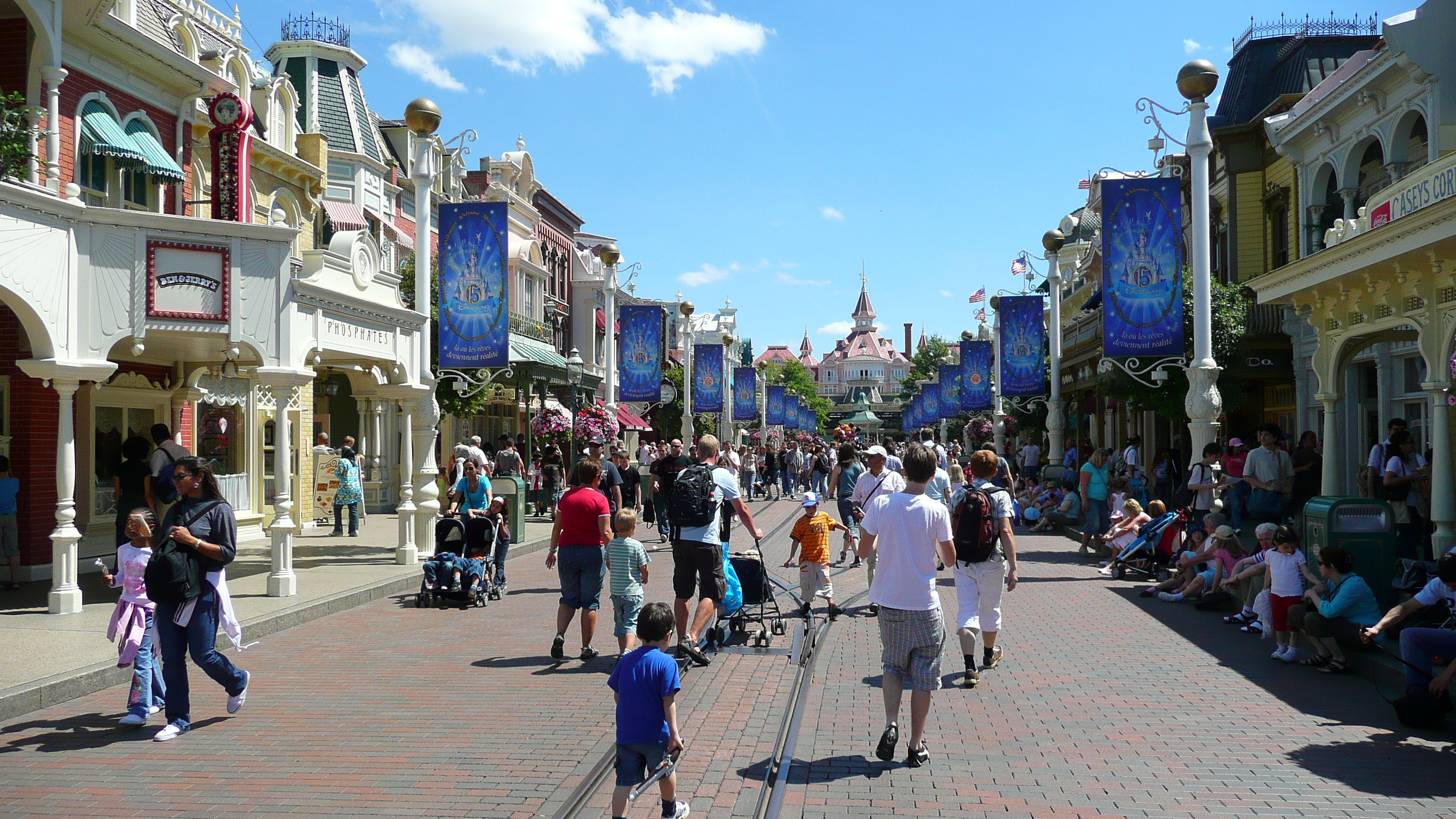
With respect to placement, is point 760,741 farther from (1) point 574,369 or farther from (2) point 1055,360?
(1) point 574,369

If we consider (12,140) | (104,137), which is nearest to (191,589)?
(12,140)

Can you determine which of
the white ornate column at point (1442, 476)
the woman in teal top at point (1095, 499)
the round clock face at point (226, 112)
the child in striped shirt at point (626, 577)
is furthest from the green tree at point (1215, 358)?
the round clock face at point (226, 112)

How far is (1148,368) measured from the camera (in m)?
17.3

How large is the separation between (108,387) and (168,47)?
466cm

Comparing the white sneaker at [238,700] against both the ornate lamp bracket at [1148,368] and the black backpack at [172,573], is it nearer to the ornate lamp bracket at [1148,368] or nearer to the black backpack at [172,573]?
the black backpack at [172,573]

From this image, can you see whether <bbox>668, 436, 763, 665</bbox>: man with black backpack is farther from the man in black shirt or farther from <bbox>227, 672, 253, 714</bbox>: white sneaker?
the man in black shirt

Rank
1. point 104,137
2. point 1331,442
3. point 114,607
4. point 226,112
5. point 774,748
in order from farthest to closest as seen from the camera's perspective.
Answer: point 104,137, point 226,112, point 1331,442, point 114,607, point 774,748

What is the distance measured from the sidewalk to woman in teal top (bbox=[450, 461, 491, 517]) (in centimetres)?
125

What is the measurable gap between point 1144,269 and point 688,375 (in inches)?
817

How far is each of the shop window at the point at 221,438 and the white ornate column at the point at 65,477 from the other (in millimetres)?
6952

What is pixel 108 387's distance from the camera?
1465cm

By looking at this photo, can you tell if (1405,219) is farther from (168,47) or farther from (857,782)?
(168,47)

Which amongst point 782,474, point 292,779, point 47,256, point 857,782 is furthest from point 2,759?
point 782,474

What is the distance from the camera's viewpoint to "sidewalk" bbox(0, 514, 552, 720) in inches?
306
